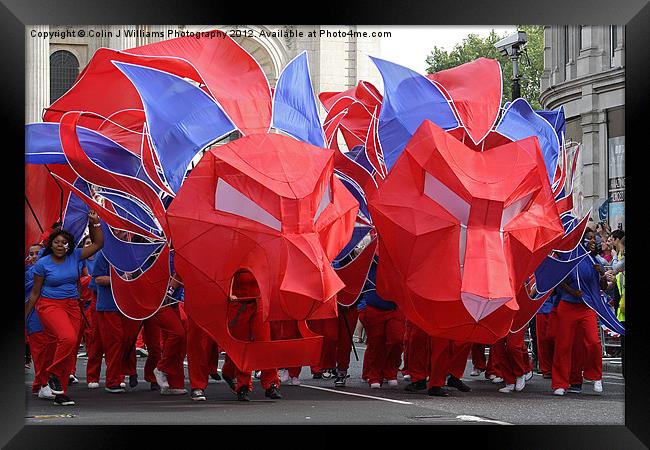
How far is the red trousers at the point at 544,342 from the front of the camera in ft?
53.2

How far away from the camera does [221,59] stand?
13562 mm

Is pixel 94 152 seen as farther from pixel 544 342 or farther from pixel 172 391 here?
pixel 544 342

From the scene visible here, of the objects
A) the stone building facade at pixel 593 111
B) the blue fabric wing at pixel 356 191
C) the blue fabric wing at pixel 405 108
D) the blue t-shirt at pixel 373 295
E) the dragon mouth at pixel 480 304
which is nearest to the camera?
the dragon mouth at pixel 480 304

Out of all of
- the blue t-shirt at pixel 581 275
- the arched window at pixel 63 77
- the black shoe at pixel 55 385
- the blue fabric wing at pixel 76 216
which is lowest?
the black shoe at pixel 55 385

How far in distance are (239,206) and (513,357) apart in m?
4.58

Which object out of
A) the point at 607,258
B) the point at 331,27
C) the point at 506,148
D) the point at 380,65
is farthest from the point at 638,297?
the point at 607,258

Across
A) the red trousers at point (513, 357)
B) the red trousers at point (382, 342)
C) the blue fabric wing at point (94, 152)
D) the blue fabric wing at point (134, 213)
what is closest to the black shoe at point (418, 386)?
the red trousers at point (382, 342)

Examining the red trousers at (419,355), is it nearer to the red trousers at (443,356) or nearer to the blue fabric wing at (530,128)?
the red trousers at (443,356)

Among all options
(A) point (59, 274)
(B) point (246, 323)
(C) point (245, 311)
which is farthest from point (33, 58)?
(B) point (246, 323)

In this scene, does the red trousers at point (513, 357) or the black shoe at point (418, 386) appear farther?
the red trousers at point (513, 357)

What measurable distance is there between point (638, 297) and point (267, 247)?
3436 mm

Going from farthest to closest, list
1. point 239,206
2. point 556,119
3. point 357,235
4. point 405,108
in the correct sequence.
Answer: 1. point 556,119
2. point 357,235
3. point 405,108
4. point 239,206

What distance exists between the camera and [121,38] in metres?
11.4
